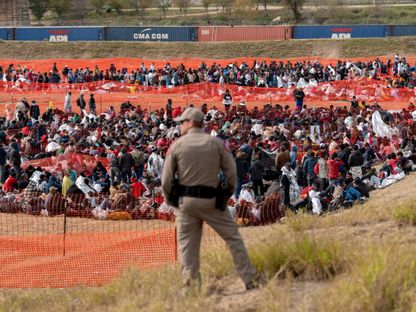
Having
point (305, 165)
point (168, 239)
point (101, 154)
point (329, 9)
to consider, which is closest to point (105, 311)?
point (168, 239)

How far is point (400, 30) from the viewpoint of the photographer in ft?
196

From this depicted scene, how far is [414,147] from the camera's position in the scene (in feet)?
72.8

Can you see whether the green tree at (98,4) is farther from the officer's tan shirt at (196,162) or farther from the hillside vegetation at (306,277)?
the officer's tan shirt at (196,162)

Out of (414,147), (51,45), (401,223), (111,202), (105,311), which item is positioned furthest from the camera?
(51,45)

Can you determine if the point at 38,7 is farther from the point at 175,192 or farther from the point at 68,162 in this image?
the point at 175,192

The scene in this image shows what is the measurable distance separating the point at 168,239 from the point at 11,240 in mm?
2841

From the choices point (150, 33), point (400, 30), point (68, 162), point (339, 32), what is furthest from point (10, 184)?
point (400, 30)

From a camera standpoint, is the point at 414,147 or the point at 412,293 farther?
the point at 414,147

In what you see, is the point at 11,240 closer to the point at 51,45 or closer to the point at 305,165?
the point at 305,165

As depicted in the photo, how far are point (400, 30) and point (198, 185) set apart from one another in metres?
54.8

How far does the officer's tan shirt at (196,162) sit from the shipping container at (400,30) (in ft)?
178

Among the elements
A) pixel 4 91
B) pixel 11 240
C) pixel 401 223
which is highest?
pixel 401 223

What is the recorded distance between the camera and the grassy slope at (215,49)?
56.2 m

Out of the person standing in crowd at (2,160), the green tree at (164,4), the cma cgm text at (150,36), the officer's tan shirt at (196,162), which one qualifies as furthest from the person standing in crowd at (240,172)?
the green tree at (164,4)
